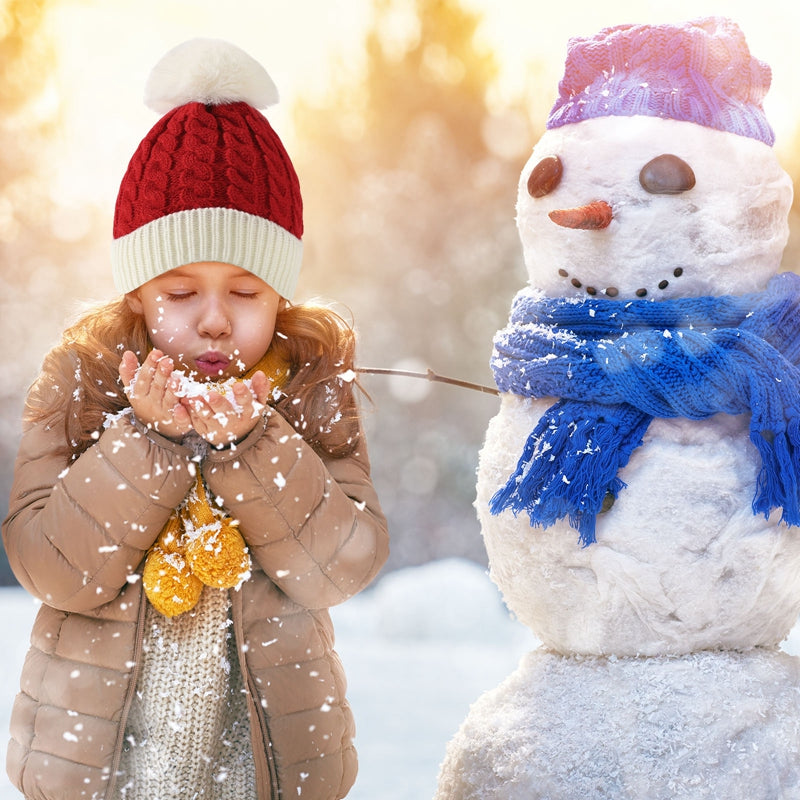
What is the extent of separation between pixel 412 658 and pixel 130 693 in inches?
56.0

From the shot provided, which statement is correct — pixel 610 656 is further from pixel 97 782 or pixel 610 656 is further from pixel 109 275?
pixel 109 275

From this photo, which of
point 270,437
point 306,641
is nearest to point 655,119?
point 270,437

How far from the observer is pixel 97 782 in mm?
1002

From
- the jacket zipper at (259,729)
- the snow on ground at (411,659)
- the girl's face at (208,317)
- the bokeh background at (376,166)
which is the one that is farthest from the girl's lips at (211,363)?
the bokeh background at (376,166)

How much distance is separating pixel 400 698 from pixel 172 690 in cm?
112

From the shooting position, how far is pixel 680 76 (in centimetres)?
112

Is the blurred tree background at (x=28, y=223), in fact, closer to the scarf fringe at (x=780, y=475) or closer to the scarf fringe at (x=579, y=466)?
the scarf fringe at (x=579, y=466)

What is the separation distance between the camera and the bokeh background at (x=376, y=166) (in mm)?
2277

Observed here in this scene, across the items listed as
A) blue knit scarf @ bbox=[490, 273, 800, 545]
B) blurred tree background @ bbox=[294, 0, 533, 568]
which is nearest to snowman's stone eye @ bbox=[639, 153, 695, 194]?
blue knit scarf @ bbox=[490, 273, 800, 545]

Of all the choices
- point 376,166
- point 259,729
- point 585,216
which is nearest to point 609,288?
point 585,216

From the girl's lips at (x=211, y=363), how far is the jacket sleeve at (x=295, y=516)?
0.27 ft

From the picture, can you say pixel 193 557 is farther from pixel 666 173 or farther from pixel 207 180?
pixel 666 173

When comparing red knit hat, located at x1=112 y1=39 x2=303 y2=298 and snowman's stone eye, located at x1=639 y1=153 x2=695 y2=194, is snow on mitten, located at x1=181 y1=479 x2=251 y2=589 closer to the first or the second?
red knit hat, located at x1=112 y1=39 x2=303 y2=298

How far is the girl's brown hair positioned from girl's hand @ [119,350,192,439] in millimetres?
116
